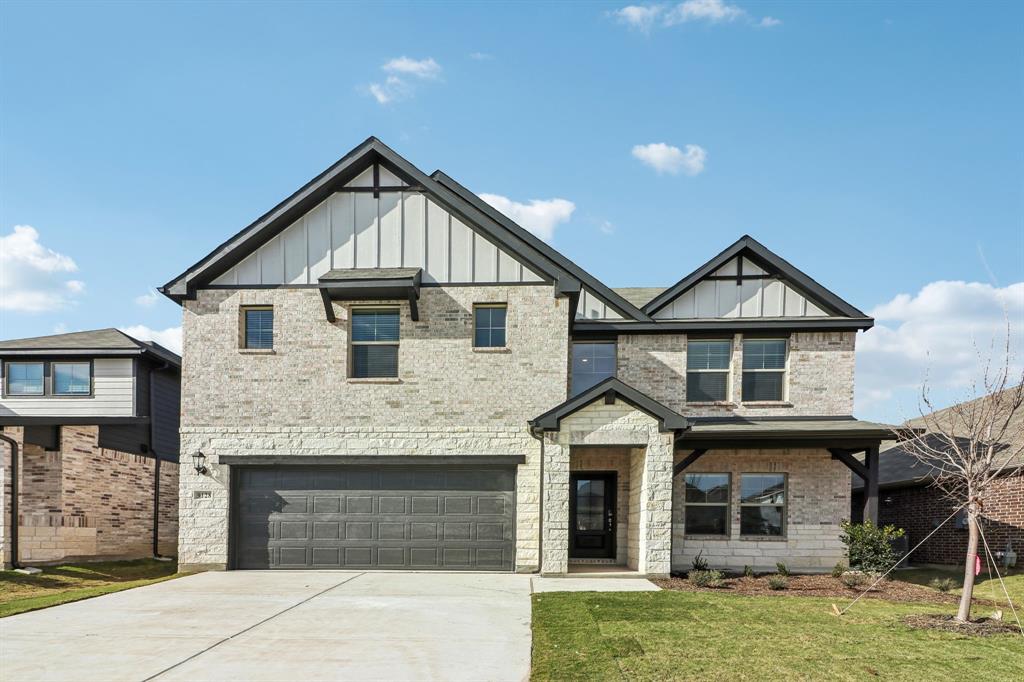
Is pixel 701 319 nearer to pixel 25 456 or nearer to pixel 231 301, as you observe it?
pixel 231 301

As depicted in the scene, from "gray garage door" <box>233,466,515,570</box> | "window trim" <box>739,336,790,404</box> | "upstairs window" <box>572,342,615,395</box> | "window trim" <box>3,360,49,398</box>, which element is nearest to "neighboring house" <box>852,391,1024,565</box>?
"window trim" <box>739,336,790,404</box>

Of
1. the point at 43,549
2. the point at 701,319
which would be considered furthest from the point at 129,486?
the point at 701,319

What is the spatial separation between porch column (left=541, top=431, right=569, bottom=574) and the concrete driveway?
3.98 ft

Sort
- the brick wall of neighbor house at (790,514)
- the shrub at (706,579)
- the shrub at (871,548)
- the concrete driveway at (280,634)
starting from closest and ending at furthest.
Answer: the concrete driveway at (280,634) → the shrub at (706,579) → the shrub at (871,548) → the brick wall of neighbor house at (790,514)

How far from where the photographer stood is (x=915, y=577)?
15.6m

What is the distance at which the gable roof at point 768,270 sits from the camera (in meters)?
16.7

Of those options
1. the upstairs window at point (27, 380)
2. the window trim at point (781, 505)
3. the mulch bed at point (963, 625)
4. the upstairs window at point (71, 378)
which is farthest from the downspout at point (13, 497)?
the mulch bed at point (963, 625)

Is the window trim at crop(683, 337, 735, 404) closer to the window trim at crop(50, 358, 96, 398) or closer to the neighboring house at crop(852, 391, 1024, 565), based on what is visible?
the neighboring house at crop(852, 391, 1024, 565)

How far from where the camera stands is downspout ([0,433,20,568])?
50.6 ft

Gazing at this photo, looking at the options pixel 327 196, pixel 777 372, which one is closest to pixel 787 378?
pixel 777 372

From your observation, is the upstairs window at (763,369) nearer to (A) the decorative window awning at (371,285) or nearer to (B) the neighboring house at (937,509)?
(B) the neighboring house at (937,509)

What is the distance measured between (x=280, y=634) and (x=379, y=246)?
347 inches

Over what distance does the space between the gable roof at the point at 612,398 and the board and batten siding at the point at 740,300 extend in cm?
379

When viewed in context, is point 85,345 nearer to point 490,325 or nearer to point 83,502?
point 83,502
